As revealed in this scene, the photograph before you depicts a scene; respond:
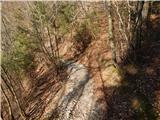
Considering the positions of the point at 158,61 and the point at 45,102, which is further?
the point at 45,102

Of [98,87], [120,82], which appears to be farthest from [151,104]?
[98,87]

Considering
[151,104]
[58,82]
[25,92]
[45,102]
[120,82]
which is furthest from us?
[25,92]

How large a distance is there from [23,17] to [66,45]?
7940 mm

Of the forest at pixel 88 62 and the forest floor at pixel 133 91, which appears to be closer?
the forest floor at pixel 133 91

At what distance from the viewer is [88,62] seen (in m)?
25.0

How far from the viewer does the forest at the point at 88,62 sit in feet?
54.5

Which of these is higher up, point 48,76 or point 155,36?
point 155,36

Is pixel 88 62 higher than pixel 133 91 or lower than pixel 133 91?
lower

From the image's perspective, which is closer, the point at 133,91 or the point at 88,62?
the point at 133,91

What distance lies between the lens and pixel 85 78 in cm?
2152

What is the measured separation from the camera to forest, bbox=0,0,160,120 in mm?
16625

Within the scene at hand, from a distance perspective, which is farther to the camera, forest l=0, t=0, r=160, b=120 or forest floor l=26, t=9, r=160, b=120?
forest l=0, t=0, r=160, b=120

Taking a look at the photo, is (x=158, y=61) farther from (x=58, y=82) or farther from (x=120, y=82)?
(x=58, y=82)

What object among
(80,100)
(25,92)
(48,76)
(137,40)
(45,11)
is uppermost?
(45,11)
